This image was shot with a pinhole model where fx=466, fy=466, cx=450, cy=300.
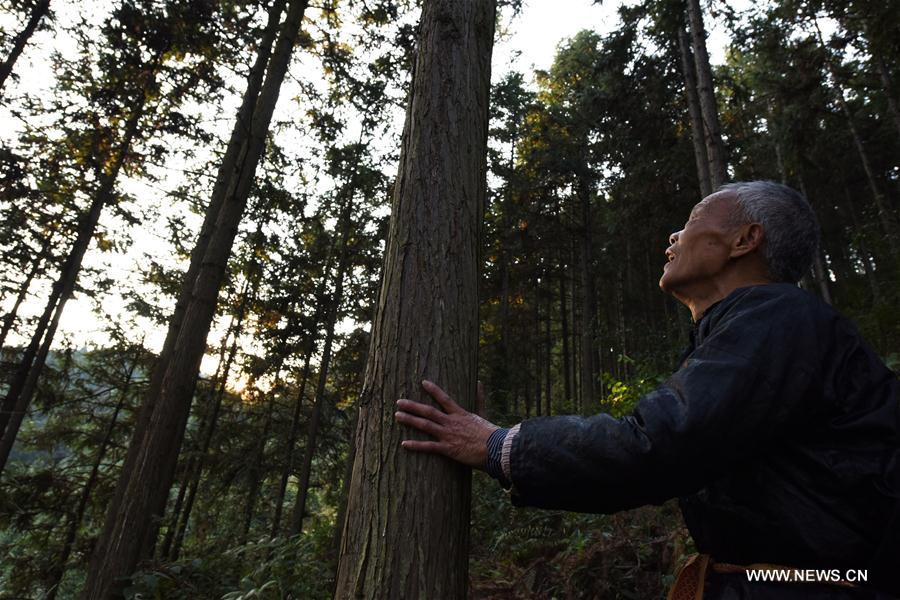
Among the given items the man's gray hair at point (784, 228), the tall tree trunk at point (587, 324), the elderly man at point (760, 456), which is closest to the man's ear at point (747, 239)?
the man's gray hair at point (784, 228)

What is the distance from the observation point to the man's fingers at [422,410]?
1.66 meters

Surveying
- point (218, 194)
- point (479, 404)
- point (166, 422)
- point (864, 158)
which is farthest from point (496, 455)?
point (864, 158)

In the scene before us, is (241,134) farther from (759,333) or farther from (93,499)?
(93,499)

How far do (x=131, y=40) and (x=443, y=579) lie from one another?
9638 millimetres

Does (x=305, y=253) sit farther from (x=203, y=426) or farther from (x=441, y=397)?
(x=441, y=397)

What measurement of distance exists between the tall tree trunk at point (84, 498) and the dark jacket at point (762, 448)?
10.6 metres

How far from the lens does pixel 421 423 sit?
5.39 feet

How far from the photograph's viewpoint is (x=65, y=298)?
11945 millimetres

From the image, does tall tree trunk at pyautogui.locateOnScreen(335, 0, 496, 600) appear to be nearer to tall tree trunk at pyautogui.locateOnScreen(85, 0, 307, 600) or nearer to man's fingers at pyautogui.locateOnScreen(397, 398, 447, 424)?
man's fingers at pyautogui.locateOnScreen(397, 398, 447, 424)

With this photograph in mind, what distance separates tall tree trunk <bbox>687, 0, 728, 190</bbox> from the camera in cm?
789

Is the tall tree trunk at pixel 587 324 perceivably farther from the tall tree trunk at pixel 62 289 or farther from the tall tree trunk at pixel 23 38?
the tall tree trunk at pixel 23 38

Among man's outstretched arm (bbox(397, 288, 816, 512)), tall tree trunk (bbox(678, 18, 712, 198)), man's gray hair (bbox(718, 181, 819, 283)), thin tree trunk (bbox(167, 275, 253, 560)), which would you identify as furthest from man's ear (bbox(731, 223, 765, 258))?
thin tree trunk (bbox(167, 275, 253, 560))

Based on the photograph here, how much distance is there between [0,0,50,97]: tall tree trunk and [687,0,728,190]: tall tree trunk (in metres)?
11.9

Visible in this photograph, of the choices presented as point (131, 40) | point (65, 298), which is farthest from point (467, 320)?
point (65, 298)
